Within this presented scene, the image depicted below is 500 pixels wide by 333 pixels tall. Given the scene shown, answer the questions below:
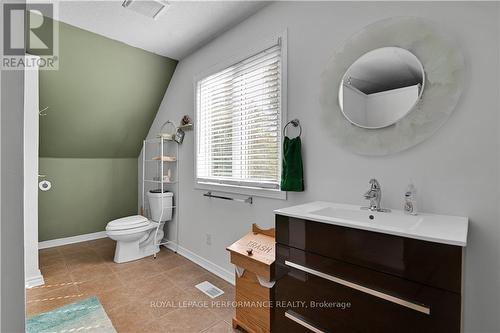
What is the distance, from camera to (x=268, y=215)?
2074mm

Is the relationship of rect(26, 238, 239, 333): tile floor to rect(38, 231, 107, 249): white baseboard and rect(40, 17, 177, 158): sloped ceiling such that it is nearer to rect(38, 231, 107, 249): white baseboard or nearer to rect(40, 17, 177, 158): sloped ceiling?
rect(38, 231, 107, 249): white baseboard

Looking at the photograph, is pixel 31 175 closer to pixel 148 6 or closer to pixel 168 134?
pixel 168 134

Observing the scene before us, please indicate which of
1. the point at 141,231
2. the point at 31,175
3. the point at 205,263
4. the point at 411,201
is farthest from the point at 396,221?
the point at 31,175

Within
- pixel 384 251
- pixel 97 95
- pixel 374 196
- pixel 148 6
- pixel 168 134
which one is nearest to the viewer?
pixel 384 251

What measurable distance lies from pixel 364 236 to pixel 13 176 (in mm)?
1151

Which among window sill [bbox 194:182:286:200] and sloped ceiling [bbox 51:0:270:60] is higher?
sloped ceiling [bbox 51:0:270:60]

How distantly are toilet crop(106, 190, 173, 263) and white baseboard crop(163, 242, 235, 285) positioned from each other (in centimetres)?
27

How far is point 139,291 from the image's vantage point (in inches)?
89.0

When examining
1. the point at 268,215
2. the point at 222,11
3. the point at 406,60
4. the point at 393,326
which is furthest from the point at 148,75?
the point at 393,326

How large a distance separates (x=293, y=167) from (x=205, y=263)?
1.63m

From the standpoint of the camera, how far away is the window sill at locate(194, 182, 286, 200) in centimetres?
199

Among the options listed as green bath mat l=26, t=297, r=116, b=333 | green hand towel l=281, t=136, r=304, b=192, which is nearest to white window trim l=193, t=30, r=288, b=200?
green hand towel l=281, t=136, r=304, b=192

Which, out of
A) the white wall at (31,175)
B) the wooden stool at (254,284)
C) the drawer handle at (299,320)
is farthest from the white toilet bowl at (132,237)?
the drawer handle at (299,320)

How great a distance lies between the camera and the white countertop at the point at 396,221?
945 millimetres
